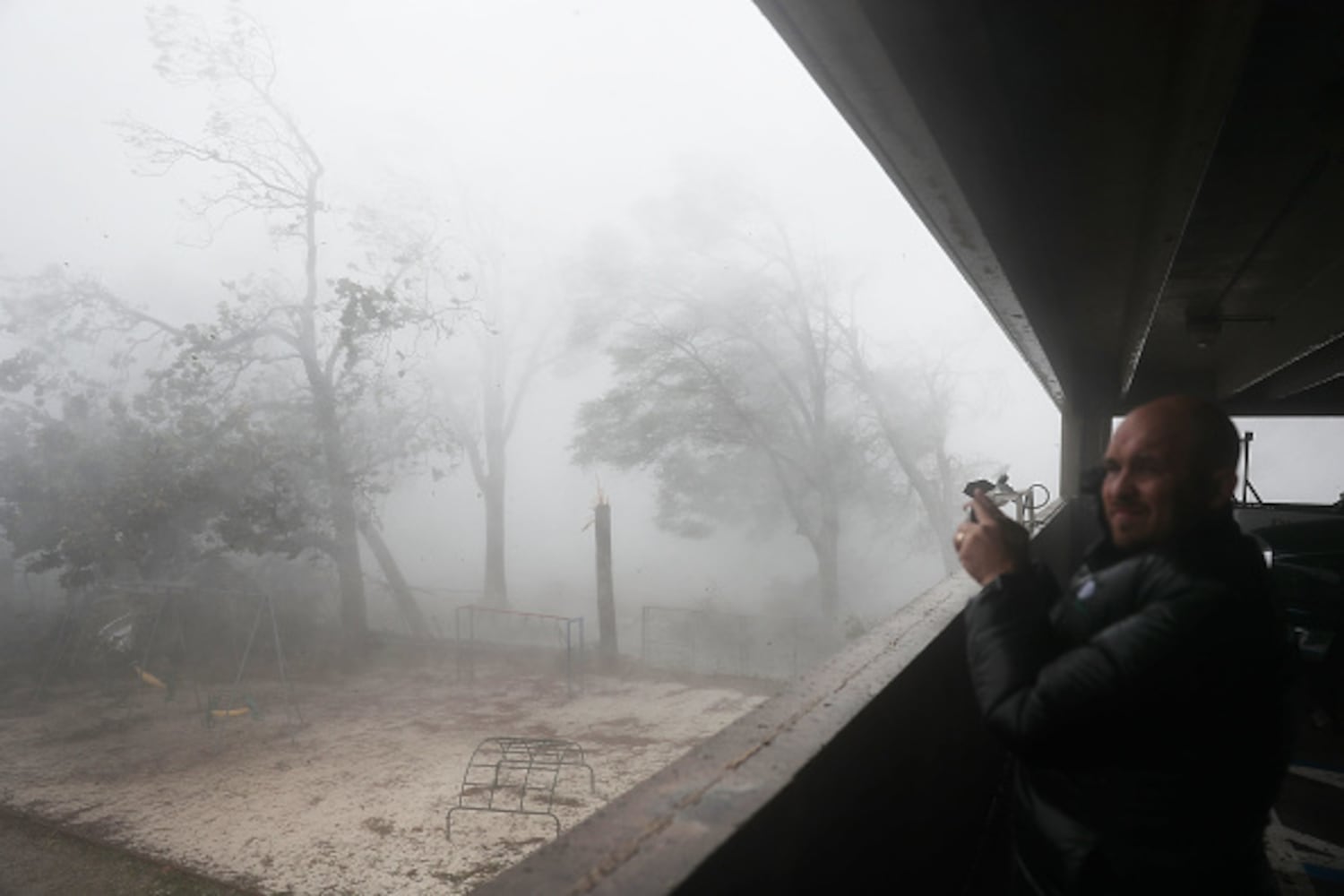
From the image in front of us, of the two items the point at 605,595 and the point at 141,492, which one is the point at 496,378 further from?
the point at 605,595

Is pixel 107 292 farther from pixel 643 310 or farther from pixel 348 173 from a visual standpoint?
pixel 348 173

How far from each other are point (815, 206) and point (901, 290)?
8868 millimetres

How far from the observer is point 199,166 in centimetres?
5000

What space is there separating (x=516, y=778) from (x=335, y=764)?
3.63 metres

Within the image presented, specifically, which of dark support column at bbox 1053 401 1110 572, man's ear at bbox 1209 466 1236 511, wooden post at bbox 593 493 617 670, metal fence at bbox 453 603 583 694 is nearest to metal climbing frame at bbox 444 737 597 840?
metal fence at bbox 453 603 583 694

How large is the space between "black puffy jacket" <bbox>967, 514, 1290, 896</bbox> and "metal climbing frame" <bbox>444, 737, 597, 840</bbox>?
378 inches

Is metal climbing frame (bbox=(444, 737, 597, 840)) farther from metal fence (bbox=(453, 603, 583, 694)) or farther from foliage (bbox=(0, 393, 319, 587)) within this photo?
foliage (bbox=(0, 393, 319, 587))

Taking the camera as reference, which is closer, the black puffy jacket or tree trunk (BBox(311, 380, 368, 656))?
the black puffy jacket

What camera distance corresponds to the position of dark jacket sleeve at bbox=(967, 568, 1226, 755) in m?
1.11

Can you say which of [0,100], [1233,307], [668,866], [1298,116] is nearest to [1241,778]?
[668,866]

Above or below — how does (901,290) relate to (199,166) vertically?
below

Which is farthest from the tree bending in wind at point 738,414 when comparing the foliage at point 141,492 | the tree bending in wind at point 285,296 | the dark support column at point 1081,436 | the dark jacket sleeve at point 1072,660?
the dark jacket sleeve at point 1072,660

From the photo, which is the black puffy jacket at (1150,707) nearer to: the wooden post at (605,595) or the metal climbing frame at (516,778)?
the metal climbing frame at (516,778)

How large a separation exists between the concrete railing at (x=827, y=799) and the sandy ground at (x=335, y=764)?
22.7ft
